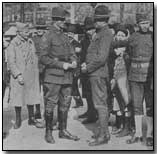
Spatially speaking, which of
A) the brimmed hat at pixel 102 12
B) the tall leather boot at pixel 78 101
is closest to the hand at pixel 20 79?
the tall leather boot at pixel 78 101

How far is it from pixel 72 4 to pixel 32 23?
323 mm

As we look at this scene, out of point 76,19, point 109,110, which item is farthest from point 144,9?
point 109,110

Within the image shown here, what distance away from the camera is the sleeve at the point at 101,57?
4.59 m

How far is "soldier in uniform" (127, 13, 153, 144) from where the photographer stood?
4617 millimetres

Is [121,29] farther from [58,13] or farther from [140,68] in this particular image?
[58,13]

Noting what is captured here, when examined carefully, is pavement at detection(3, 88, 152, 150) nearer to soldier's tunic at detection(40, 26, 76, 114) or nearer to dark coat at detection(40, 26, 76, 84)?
soldier's tunic at detection(40, 26, 76, 114)

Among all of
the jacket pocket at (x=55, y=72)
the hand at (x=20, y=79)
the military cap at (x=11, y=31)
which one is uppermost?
the military cap at (x=11, y=31)

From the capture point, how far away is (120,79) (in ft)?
15.2

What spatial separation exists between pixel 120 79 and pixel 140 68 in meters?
0.17

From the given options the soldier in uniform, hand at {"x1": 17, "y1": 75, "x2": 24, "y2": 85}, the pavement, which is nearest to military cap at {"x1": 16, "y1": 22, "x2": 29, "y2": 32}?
hand at {"x1": 17, "y1": 75, "x2": 24, "y2": 85}

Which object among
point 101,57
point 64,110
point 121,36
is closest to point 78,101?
point 64,110

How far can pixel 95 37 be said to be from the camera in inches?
181

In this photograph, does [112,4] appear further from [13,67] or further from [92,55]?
[13,67]

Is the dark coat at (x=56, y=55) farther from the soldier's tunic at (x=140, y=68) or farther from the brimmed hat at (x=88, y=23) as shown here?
the soldier's tunic at (x=140, y=68)
